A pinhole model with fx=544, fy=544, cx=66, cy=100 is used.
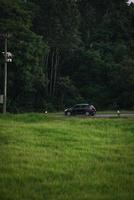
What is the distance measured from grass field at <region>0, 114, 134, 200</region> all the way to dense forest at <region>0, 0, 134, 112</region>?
3596cm

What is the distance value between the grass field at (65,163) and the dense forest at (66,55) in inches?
1416

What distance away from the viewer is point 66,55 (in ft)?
252

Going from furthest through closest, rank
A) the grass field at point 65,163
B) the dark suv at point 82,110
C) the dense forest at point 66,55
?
1. the dense forest at point 66,55
2. the dark suv at point 82,110
3. the grass field at point 65,163

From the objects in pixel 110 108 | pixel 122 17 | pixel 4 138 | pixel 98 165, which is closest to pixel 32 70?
pixel 110 108

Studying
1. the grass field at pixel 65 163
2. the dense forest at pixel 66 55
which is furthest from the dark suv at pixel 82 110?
the grass field at pixel 65 163

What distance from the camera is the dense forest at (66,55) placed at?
63.0 meters

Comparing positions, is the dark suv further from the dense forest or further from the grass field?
the grass field

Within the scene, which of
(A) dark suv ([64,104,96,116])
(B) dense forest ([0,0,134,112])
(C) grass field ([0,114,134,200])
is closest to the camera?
(C) grass field ([0,114,134,200])

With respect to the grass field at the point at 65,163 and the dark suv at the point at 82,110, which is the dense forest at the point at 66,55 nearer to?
the dark suv at the point at 82,110

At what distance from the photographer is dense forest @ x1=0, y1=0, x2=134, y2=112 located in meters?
63.0

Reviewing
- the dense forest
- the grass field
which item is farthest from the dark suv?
the grass field

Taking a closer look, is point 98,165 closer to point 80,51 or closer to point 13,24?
point 13,24

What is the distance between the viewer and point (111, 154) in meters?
20.1

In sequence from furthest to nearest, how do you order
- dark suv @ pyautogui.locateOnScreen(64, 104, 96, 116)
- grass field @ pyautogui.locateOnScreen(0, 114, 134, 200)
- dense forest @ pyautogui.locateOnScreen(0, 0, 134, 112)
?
1. dense forest @ pyautogui.locateOnScreen(0, 0, 134, 112)
2. dark suv @ pyautogui.locateOnScreen(64, 104, 96, 116)
3. grass field @ pyautogui.locateOnScreen(0, 114, 134, 200)
